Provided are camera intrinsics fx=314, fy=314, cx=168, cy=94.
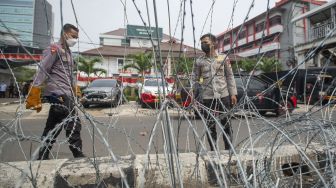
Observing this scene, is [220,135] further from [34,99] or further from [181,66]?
[34,99]

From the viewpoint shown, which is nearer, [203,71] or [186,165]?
[186,165]

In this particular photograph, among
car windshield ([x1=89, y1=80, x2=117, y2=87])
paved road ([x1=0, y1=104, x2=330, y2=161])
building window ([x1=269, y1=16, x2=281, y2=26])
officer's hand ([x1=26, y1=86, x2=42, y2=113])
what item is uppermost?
building window ([x1=269, y1=16, x2=281, y2=26])

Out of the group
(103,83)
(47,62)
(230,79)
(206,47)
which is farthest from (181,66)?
(103,83)

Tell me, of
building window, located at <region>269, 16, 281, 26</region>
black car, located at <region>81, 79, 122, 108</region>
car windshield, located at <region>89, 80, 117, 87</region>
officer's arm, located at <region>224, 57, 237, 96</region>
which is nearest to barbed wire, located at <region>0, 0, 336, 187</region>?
officer's arm, located at <region>224, 57, 237, 96</region>

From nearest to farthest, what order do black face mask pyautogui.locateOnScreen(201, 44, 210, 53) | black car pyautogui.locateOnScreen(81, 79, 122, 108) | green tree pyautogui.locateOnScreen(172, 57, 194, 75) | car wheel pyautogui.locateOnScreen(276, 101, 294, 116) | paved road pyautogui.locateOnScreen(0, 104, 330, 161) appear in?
green tree pyautogui.locateOnScreen(172, 57, 194, 75), paved road pyautogui.locateOnScreen(0, 104, 330, 161), car wheel pyautogui.locateOnScreen(276, 101, 294, 116), black face mask pyautogui.locateOnScreen(201, 44, 210, 53), black car pyautogui.locateOnScreen(81, 79, 122, 108)

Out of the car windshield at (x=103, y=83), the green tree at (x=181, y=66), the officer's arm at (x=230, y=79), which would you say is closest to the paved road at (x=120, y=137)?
the green tree at (x=181, y=66)

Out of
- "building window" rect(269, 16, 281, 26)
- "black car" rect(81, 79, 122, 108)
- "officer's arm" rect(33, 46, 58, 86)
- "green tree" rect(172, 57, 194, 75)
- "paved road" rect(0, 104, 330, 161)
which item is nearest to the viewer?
"green tree" rect(172, 57, 194, 75)

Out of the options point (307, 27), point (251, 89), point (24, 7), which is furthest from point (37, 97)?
point (307, 27)

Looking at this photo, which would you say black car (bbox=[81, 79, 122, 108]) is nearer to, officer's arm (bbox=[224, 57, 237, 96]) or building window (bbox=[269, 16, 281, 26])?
officer's arm (bbox=[224, 57, 237, 96])

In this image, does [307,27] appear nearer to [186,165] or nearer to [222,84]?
[222,84]

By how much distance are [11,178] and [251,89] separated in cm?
722

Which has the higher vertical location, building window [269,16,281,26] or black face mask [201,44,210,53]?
building window [269,16,281,26]

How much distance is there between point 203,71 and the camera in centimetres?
320

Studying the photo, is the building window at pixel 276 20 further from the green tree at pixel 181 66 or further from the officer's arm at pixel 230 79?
the green tree at pixel 181 66
